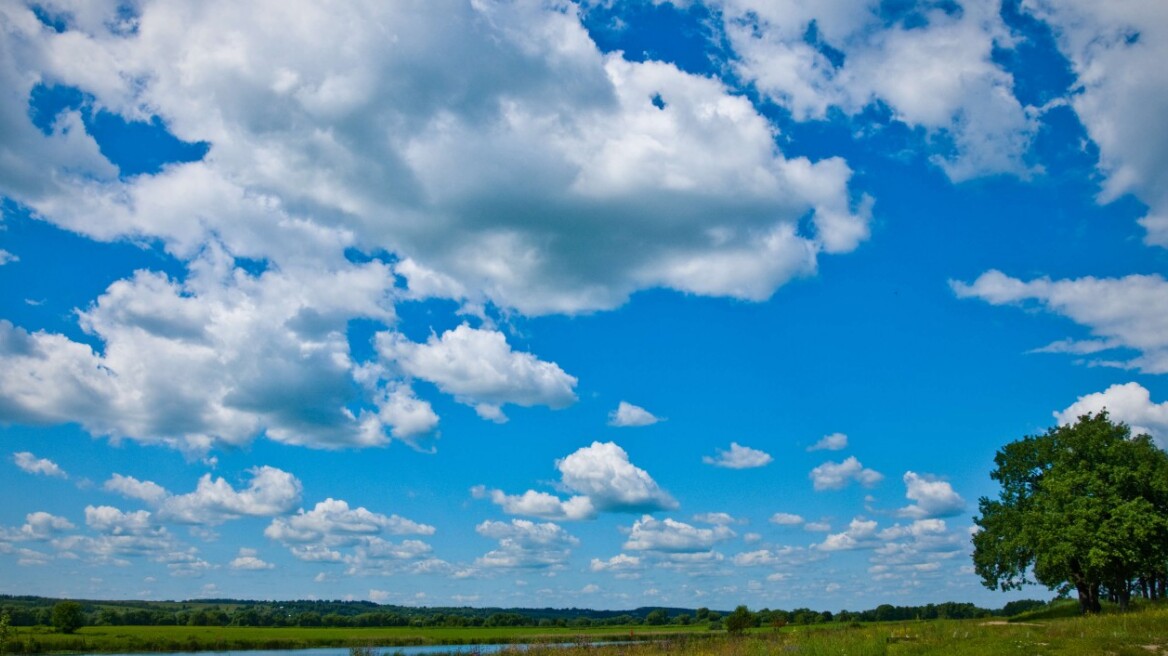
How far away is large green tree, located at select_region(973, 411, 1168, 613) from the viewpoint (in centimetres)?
4450

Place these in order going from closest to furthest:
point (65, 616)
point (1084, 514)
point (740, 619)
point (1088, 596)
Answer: point (1084, 514), point (1088, 596), point (740, 619), point (65, 616)

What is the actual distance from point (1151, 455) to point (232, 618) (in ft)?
512

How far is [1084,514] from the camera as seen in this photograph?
45250mm

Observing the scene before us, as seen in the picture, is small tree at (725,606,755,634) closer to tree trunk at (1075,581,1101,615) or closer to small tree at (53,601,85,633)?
tree trunk at (1075,581,1101,615)

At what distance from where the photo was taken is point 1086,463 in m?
48.0

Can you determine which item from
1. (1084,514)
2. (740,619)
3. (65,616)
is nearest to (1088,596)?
(1084,514)

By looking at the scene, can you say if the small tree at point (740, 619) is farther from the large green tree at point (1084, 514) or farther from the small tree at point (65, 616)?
the small tree at point (65, 616)

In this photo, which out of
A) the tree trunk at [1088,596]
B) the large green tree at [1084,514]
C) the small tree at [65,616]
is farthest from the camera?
the small tree at [65,616]

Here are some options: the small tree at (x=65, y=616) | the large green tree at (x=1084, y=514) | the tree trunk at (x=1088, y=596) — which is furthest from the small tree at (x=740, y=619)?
the small tree at (x=65, y=616)

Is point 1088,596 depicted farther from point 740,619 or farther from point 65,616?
point 65,616

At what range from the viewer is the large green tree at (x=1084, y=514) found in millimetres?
44500

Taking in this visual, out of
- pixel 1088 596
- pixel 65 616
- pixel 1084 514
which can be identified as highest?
pixel 1084 514

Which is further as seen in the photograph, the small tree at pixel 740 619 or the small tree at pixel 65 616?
the small tree at pixel 65 616

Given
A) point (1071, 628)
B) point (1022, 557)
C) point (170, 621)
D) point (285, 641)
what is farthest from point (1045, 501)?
point (170, 621)
